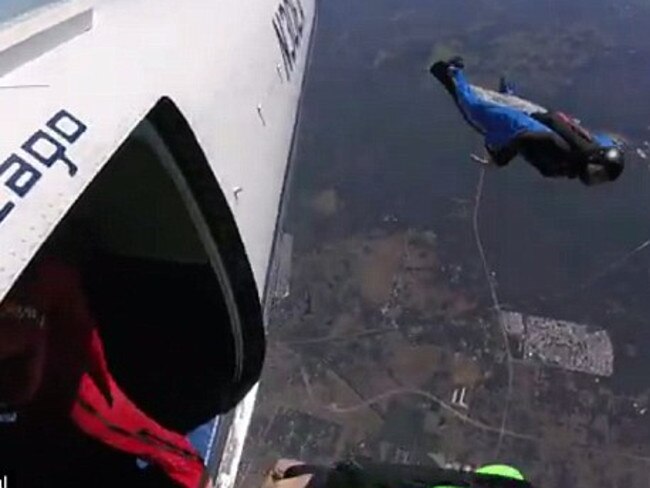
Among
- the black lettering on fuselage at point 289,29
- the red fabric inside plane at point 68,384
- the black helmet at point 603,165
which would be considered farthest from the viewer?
the black helmet at point 603,165

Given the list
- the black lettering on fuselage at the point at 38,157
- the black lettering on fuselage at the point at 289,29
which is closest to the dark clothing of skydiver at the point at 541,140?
the black lettering on fuselage at the point at 289,29

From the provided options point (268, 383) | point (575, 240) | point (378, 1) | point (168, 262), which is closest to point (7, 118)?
point (168, 262)

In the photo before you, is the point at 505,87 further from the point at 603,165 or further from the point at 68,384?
the point at 68,384

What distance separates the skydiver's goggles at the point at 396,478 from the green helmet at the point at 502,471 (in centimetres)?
2

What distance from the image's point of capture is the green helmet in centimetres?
159

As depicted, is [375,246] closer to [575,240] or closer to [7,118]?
[575,240]

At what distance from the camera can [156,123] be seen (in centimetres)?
118

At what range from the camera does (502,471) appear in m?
1.63

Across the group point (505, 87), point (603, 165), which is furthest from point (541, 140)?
point (505, 87)

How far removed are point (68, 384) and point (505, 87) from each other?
1195 mm

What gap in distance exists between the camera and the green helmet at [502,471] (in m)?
1.59

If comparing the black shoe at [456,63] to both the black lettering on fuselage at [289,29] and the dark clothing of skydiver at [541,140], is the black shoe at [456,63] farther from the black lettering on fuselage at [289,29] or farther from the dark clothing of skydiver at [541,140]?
the black lettering on fuselage at [289,29]

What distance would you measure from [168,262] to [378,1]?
109cm

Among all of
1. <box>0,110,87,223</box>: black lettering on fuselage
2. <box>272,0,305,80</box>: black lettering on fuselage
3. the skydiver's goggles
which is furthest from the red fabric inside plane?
<box>272,0,305,80</box>: black lettering on fuselage
